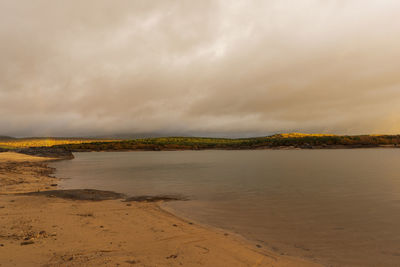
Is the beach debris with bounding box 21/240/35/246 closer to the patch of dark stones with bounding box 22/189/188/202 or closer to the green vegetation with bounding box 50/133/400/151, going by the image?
the patch of dark stones with bounding box 22/189/188/202

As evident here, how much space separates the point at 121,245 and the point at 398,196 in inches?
752

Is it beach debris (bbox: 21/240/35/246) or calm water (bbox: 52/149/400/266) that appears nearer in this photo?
beach debris (bbox: 21/240/35/246)

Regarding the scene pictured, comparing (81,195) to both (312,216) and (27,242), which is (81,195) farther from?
(312,216)

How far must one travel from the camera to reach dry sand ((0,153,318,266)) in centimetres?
686

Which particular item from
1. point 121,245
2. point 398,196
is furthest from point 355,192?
point 121,245

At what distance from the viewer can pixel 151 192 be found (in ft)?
64.8

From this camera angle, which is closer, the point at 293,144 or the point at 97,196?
the point at 97,196

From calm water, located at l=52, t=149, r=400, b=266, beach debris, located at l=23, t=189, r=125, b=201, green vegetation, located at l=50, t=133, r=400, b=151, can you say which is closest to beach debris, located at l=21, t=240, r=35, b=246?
calm water, located at l=52, t=149, r=400, b=266

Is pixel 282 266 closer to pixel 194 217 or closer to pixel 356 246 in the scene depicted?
pixel 356 246

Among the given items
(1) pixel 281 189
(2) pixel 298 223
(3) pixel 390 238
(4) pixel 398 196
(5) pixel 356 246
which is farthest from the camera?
(1) pixel 281 189

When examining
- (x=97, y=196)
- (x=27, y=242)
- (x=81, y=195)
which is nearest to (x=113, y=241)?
(x=27, y=242)

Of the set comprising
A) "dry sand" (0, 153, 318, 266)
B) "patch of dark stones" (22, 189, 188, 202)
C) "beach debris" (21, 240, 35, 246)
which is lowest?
"patch of dark stones" (22, 189, 188, 202)

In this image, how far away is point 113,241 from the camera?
8336 mm

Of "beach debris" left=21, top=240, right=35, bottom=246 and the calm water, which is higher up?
"beach debris" left=21, top=240, right=35, bottom=246
